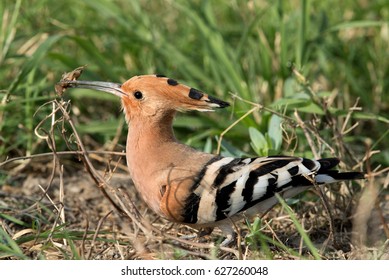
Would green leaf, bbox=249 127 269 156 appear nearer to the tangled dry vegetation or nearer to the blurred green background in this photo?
the tangled dry vegetation

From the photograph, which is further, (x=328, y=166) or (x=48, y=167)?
(x=48, y=167)

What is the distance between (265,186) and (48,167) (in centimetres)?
151

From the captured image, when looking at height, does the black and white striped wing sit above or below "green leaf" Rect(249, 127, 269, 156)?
below

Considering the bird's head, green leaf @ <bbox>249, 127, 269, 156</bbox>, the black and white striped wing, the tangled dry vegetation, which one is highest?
the bird's head

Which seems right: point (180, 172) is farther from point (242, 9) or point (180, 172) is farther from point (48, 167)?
point (242, 9)

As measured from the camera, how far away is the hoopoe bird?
2.96 meters

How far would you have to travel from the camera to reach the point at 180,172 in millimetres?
3010

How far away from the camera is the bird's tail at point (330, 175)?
9.80 feet

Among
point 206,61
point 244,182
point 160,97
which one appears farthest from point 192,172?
point 206,61

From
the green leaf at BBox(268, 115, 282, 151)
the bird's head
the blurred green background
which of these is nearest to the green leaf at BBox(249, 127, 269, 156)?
the green leaf at BBox(268, 115, 282, 151)

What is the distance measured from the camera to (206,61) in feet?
15.0

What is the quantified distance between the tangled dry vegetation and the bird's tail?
0.20 feet

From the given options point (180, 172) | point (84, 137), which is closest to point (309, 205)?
point (180, 172)

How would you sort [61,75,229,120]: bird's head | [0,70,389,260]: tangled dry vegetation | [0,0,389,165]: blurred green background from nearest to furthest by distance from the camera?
[0,70,389,260]: tangled dry vegetation
[61,75,229,120]: bird's head
[0,0,389,165]: blurred green background
